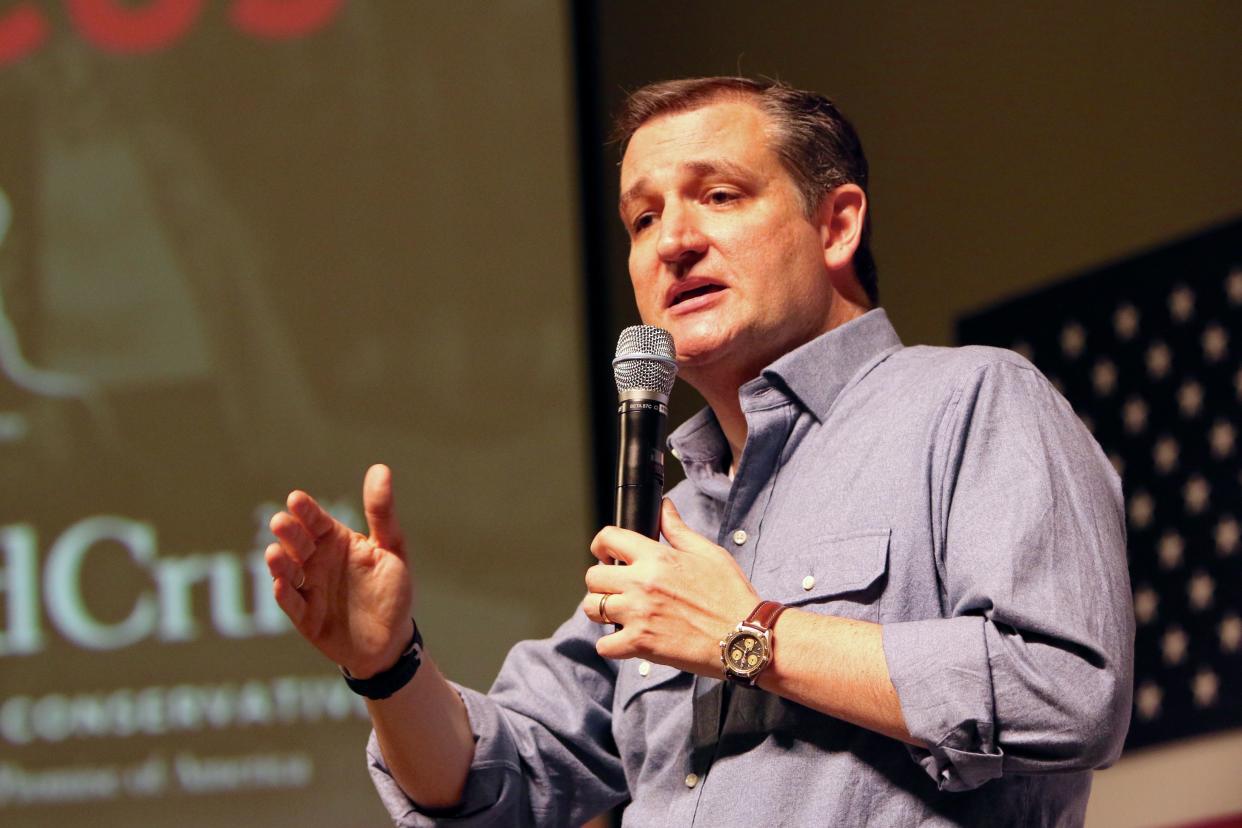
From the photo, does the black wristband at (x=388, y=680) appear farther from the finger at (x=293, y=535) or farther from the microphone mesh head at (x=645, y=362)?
the microphone mesh head at (x=645, y=362)

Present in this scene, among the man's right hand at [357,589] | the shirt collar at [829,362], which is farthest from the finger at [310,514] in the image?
the shirt collar at [829,362]

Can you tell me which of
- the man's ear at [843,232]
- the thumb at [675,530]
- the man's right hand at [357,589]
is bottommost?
the man's right hand at [357,589]

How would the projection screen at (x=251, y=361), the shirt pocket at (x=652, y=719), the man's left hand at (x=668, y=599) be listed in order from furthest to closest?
the projection screen at (x=251, y=361) < the shirt pocket at (x=652, y=719) < the man's left hand at (x=668, y=599)

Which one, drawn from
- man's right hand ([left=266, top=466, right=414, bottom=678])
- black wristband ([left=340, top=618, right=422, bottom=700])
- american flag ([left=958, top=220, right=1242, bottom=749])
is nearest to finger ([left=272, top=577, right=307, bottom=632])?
man's right hand ([left=266, top=466, right=414, bottom=678])

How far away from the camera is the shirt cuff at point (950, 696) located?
48.7 inches

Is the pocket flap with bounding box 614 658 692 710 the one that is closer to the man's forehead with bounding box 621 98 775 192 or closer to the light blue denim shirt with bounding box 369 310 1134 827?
the light blue denim shirt with bounding box 369 310 1134 827

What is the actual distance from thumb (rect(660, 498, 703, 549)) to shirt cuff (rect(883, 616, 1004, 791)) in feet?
0.79

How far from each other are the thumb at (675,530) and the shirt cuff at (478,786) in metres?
0.48

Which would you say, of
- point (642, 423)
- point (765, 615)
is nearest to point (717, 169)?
point (642, 423)

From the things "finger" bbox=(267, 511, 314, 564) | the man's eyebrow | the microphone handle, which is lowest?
"finger" bbox=(267, 511, 314, 564)

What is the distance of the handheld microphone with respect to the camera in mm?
1417

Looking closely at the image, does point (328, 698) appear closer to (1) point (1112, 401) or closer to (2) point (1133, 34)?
(1) point (1112, 401)

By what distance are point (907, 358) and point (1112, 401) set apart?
6.14 ft

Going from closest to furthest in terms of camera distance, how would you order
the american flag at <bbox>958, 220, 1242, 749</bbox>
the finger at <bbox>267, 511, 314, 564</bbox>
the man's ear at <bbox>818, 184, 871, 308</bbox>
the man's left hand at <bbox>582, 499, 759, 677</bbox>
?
the man's left hand at <bbox>582, 499, 759, 677</bbox> < the finger at <bbox>267, 511, 314, 564</bbox> < the man's ear at <bbox>818, 184, 871, 308</bbox> < the american flag at <bbox>958, 220, 1242, 749</bbox>
